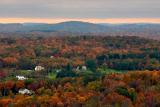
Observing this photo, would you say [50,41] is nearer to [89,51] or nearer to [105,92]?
[89,51]

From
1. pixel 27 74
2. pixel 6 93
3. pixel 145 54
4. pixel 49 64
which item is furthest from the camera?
pixel 145 54

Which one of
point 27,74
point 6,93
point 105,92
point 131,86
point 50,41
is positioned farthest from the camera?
point 50,41

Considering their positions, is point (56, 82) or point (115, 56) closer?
point (56, 82)

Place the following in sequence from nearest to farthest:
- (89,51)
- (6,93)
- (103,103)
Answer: (103,103) < (6,93) < (89,51)

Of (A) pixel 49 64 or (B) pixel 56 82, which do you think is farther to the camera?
(A) pixel 49 64

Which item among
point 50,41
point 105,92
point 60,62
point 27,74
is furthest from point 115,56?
point 105,92

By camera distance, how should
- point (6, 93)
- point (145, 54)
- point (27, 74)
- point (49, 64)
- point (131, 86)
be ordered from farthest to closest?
point (145, 54), point (49, 64), point (27, 74), point (6, 93), point (131, 86)

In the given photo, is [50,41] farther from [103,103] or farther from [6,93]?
[103,103]

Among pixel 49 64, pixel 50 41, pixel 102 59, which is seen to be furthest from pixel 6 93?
pixel 50 41

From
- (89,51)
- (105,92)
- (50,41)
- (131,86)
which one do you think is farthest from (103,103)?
(50,41)
